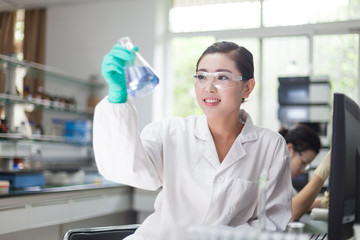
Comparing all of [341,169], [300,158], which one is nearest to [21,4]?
[300,158]

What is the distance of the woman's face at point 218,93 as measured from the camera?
145 cm

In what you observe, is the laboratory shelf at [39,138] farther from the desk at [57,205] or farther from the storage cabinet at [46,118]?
the desk at [57,205]

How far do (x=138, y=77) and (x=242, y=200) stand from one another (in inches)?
21.4

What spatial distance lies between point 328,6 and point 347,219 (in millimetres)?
4118

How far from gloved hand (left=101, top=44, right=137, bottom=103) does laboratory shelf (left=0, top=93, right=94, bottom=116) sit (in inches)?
97.7

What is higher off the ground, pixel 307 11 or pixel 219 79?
pixel 307 11

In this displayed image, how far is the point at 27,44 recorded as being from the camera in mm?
3887

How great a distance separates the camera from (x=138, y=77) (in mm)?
1247

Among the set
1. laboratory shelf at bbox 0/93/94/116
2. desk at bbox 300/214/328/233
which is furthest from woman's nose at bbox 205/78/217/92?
laboratory shelf at bbox 0/93/94/116

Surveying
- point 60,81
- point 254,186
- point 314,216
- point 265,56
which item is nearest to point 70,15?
point 60,81

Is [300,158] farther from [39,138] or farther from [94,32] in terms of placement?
[94,32]

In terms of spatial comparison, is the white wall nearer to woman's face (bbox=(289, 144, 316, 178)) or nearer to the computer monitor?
woman's face (bbox=(289, 144, 316, 178))

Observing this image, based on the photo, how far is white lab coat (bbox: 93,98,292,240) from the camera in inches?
55.9

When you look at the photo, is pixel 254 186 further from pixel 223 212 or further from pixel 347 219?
pixel 347 219
